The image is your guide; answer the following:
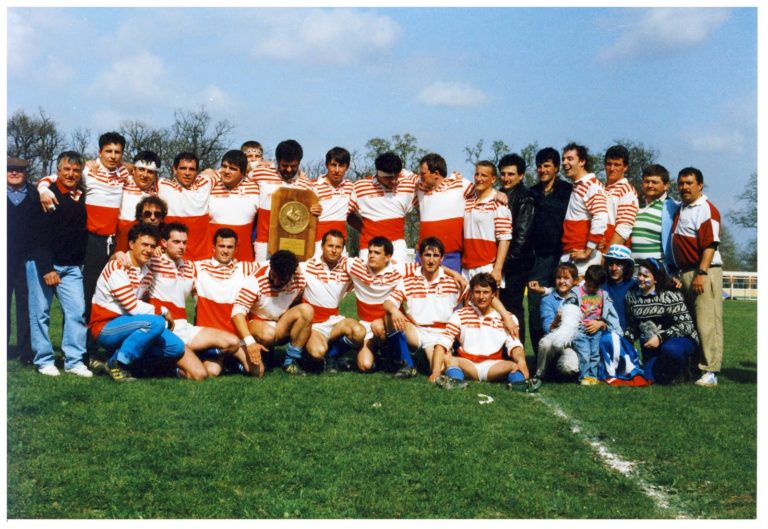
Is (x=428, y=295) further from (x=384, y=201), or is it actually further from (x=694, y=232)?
(x=694, y=232)

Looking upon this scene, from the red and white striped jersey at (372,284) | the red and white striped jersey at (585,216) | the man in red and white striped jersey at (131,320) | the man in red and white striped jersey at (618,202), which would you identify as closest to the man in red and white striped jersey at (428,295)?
the red and white striped jersey at (372,284)

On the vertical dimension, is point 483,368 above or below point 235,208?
below

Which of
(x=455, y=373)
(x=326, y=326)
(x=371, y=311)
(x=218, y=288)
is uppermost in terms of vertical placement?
(x=218, y=288)

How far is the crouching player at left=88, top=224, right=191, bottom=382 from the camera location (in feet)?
23.7

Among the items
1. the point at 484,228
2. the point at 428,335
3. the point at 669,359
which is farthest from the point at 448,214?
the point at 669,359

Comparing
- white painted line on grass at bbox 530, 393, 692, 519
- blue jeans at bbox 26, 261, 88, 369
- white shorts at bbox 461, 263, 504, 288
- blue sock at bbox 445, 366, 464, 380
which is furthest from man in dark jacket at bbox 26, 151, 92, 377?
white painted line on grass at bbox 530, 393, 692, 519

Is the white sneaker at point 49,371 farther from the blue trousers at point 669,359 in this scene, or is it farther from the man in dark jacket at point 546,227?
the blue trousers at point 669,359

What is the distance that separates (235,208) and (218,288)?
994 millimetres

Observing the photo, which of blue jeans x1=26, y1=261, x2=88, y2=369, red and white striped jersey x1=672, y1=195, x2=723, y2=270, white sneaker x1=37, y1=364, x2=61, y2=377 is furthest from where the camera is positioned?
red and white striped jersey x1=672, y1=195, x2=723, y2=270

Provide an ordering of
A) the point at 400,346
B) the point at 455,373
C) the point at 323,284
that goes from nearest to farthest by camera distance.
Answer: the point at 455,373, the point at 400,346, the point at 323,284

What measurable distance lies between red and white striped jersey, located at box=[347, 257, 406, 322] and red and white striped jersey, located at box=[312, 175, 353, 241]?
1.78 feet

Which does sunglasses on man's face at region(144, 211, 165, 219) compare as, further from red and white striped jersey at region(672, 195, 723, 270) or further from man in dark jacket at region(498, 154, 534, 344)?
red and white striped jersey at region(672, 195, 723, 270)

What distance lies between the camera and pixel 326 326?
27.2 feet
